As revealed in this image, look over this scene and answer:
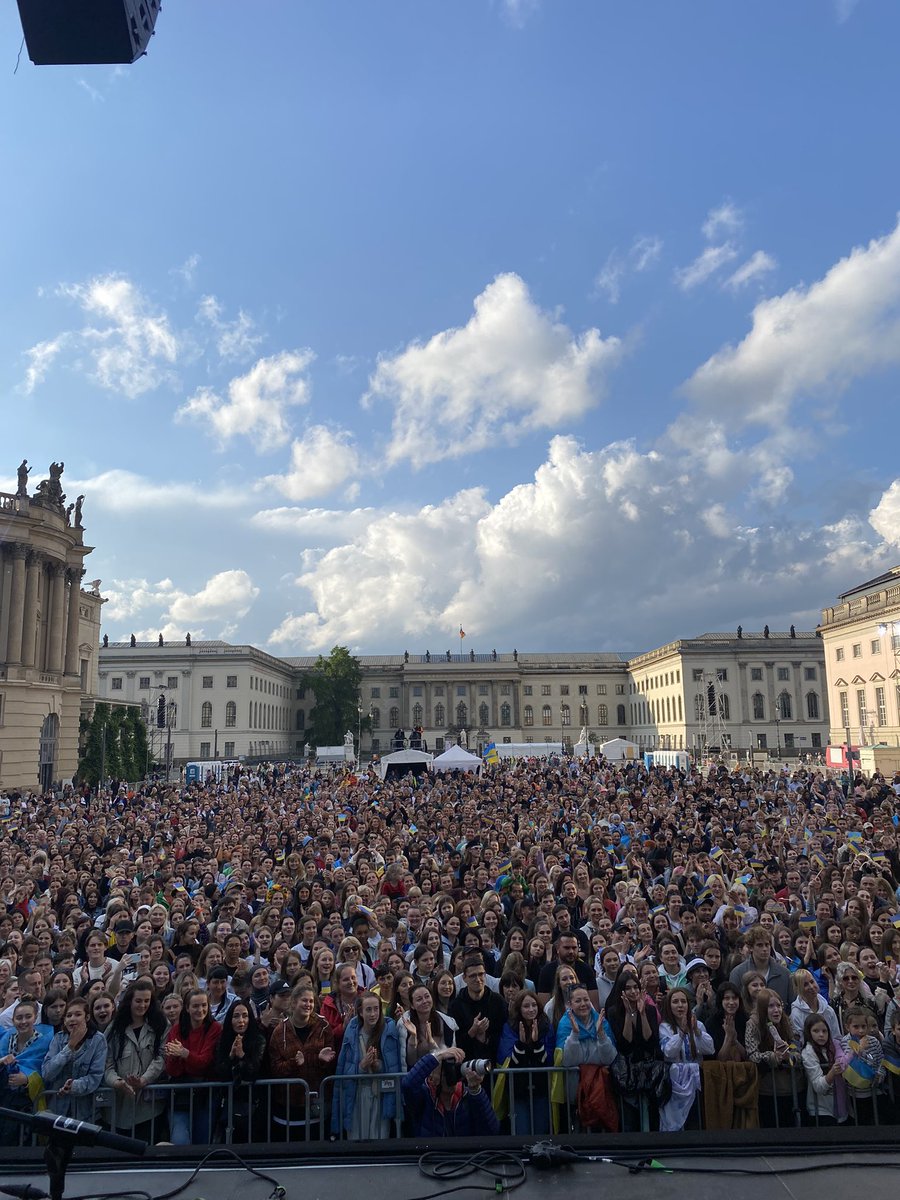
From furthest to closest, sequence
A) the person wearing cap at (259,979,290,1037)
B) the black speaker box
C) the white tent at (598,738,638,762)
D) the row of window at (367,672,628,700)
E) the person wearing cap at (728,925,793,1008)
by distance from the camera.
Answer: the row of window at (367,672,628,700) < the white tent at (598,738,638,762) < the person wearing cap at (728,925,793,1008) < the person wearing cap at (259,979,290,1037) < the black speaker box

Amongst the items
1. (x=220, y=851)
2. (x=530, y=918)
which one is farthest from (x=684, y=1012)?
(x=220, y=851)

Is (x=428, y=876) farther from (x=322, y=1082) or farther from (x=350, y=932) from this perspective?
(x=322, y=1082)

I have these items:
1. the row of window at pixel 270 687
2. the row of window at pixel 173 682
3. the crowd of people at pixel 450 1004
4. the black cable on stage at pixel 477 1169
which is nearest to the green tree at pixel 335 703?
the row of window at pixel 270 687

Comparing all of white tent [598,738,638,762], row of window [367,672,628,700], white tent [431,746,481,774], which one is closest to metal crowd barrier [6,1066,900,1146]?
white tent [431,746,481,774]

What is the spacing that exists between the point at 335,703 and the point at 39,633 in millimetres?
58584

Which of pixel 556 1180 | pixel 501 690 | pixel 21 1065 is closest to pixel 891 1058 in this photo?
pixel 556 1180

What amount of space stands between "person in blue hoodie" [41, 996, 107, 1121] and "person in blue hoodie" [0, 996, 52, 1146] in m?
0.13

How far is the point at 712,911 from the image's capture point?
30.6 ft

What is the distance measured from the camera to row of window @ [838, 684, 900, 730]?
52.8 meters

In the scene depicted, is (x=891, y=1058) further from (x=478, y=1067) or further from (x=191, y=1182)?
(x=191, y=1182)

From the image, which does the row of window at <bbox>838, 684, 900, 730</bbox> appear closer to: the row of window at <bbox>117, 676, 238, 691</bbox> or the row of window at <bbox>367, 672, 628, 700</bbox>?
the row of window at <bbox>367, 672, 628, 700</bbox>

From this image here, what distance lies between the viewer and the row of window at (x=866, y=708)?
173 feet

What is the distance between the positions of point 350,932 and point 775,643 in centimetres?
8725

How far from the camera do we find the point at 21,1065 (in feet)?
18.6
